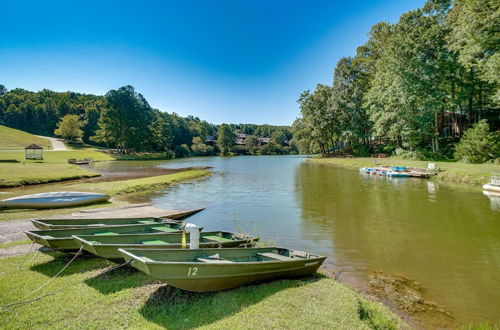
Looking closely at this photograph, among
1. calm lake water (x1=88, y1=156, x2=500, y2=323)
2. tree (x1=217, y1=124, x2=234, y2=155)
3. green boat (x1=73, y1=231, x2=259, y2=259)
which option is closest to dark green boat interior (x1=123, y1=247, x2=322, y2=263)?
green boat (x1=73, y1=231, x2=259, y2=259)

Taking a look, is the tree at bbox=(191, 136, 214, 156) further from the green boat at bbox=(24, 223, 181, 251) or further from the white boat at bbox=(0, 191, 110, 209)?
the green boat at bbox=(24, 223, 181, 251)

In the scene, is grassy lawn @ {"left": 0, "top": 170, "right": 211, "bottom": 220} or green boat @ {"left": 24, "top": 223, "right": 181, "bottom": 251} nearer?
green boat @ {"left": 24, "top": 223, "right": 181, "bottom": 251}

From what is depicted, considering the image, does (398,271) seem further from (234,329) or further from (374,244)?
(234,329)

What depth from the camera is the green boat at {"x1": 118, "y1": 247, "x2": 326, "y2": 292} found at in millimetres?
6051

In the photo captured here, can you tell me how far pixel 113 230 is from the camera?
9922mm

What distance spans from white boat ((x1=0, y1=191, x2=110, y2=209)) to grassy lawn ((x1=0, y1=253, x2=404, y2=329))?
33.9 feet

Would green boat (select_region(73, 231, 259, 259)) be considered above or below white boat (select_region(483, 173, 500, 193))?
below

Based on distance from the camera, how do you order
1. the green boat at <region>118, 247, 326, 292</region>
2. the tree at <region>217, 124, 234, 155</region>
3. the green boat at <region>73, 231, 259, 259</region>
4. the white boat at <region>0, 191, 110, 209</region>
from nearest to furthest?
the green boat at <region>118, 247, 326, 292</region>, the green boat at <region>73, 231, 259, 259</region>, the white boat at <region>0, 191, 110, 209</region>, the tree at <region>217, 124, 234, 155</region>

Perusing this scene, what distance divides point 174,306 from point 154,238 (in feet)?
11.4

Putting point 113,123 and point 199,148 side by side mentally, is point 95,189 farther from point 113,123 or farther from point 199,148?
point 199,148

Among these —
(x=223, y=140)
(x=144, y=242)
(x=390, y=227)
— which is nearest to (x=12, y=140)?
(x=223, y=140)

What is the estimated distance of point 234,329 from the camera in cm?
541

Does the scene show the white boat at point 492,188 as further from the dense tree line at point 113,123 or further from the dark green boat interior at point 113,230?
the dense tree line at point 113,123

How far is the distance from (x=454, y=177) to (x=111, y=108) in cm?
8767
